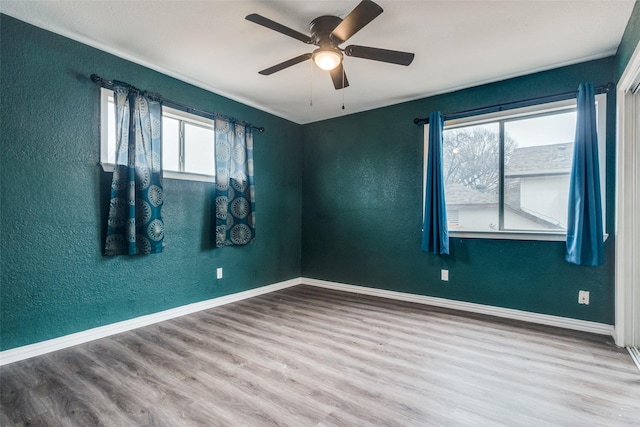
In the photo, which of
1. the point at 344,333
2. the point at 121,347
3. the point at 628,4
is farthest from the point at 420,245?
the point at 121,347

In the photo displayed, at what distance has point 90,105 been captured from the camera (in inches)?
104

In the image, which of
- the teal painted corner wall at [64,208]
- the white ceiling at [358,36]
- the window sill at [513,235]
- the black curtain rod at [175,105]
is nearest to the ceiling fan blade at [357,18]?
the white ceiling at [358,36]

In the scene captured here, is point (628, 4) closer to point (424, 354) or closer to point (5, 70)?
point (424, 354)

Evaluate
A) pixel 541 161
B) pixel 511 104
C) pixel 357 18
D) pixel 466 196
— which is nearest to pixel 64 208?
pixel 357 18

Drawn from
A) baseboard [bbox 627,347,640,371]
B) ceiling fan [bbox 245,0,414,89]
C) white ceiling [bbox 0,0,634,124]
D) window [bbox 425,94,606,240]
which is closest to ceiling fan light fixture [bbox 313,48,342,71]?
ceiling fan [bbox 245,0,414,89]

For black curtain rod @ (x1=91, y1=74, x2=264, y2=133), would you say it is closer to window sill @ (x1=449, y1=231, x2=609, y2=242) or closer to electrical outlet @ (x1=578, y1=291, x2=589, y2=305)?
window sill @ (x1=449, y1=231, x2=609, y2=242)

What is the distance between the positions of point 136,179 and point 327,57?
1985mm

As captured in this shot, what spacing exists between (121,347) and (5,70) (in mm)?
2196

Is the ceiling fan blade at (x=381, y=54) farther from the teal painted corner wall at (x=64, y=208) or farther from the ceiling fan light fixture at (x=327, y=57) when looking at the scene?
the teal painted corner wall at (x=64, y=208)

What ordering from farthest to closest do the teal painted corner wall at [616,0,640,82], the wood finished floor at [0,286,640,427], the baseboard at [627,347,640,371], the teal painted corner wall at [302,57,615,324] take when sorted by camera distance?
the teal painted corner wall at [302,57,615,324] < the baseboard at [627,347,640,371] < the teal painted corner wall at [616,0,640,82] < the wood finished floor at [0,286,640,427]

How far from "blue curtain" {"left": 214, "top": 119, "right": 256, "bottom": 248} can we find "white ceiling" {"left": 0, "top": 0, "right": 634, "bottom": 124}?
1.82 ft

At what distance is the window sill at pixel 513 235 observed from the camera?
9.72ft

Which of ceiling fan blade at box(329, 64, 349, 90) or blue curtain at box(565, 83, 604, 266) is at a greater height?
ceiling fan blade at box(329, 64, 349, 90)

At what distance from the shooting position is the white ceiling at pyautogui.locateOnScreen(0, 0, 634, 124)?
217cm
